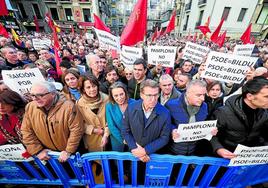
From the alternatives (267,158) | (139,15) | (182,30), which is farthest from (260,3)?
(267,158)

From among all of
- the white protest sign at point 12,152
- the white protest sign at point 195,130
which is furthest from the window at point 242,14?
the white protest sign at point 12,152

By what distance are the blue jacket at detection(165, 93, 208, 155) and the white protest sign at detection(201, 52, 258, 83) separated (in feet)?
3.31

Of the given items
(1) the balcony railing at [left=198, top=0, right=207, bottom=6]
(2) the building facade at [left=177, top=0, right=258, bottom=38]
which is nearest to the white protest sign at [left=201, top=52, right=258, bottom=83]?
(2) the building facade at [left=177, top=0, right=258, bottom=38]

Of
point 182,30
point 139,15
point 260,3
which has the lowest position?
point 182,30

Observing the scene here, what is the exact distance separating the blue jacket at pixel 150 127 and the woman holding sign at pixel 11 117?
155cm

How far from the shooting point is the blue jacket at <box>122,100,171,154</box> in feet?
6.42

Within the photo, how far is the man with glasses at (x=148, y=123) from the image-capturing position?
1.89 m

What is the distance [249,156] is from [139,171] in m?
1.49

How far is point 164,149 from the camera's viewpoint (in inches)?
93.1

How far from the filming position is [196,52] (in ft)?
14.1

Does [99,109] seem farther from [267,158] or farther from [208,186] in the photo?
[267,158]

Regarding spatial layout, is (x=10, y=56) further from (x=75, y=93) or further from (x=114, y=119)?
(x=114, y=119)

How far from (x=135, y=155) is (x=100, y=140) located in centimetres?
90

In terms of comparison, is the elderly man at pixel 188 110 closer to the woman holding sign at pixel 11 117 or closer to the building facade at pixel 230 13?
the woman holding sign at pixel 11 117
